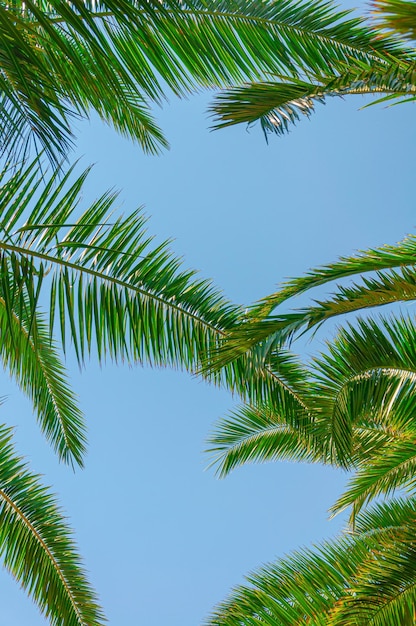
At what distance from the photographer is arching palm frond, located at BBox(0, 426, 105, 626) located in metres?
5.75

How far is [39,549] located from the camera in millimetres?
5871

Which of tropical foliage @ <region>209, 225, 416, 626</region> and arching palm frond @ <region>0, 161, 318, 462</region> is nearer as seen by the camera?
arching palm frond @ <region>0, 161, 318, 462</region>

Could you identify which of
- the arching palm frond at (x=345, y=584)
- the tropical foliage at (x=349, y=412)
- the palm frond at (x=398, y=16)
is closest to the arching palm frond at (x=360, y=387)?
the tropical foliage at (x=349, y=412)

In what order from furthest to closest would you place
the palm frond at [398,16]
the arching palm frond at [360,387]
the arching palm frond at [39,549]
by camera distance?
the arching palm frond at [39,549]
the arching palm frond at [360,387]
the palm frond at [398,16]

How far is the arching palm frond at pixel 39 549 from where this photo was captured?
18.9ft

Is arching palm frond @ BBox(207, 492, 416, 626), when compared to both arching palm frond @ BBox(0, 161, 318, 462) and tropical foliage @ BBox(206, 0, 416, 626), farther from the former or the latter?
arching palm frond @ BBox(0, 161, 318, 462)

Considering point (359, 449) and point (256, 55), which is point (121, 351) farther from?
point (359, 449)

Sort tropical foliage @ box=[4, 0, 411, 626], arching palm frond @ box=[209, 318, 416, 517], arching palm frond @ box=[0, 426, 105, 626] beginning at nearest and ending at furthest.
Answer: tropical foliage @ box=[4, 0, 411, 626] < arching palm frond @ box=[209, 318, 416, 517] < arching palm frond @ box=[0, 426, 105, 626]

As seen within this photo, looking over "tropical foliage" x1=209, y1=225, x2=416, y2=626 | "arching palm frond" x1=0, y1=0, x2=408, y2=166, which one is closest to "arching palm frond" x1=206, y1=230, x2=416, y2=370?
"tropical foliage" x1=209, y1=225, x2=416, y2=626

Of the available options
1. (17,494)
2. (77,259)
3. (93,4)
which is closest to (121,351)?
(77,259)

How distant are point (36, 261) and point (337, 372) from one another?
7.64ft

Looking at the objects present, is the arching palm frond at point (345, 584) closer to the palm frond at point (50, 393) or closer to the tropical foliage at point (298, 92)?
the palm frond at point (50, 393)

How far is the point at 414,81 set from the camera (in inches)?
135

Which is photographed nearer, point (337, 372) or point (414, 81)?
point (414, 81)
